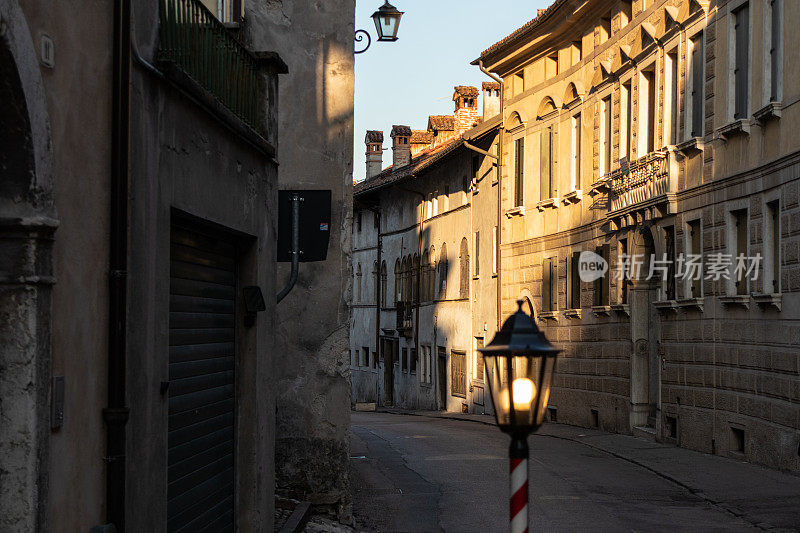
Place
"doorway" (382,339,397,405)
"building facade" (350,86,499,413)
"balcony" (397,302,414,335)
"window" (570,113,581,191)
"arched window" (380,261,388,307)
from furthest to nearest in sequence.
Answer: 1. "arched window" (380,261,388,307)
2. "doorway" (382,339,397,405)
3. "balcony" (397,302,414,335)
4. "building facade" (350,86,499,413)
5. "window" (570,113,581,191)

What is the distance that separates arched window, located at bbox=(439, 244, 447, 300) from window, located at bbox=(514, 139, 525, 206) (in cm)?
951

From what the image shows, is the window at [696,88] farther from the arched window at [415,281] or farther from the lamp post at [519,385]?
the arched window at [415,281]

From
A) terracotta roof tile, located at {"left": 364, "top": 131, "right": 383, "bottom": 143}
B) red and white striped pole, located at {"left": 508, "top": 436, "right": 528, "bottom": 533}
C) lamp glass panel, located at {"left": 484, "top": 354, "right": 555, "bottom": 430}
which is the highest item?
terracotta roof tile, located at {"left": 364, "top": 131, "right": 383, "bottom": 143}

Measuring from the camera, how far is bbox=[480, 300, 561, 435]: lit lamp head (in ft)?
18.5

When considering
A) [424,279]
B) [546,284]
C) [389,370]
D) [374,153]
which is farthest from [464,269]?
[374,153]

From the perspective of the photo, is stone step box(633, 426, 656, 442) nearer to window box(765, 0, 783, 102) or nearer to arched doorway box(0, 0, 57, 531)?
window box(765, 0, 783, 102)

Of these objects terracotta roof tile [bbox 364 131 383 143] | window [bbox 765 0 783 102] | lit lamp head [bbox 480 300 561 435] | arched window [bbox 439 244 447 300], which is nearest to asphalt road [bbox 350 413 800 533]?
window [bbox 765 0 783 102]

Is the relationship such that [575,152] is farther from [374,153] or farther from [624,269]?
[374,153]

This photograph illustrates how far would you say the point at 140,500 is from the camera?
614 cm

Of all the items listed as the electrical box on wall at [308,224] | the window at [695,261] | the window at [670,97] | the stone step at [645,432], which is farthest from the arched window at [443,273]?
the electrical box on wall at [308,224]

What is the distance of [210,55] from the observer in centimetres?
810

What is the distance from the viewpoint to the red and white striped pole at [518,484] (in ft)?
19.0

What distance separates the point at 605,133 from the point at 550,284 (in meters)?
4.88

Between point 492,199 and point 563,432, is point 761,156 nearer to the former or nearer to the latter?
point 563,432
